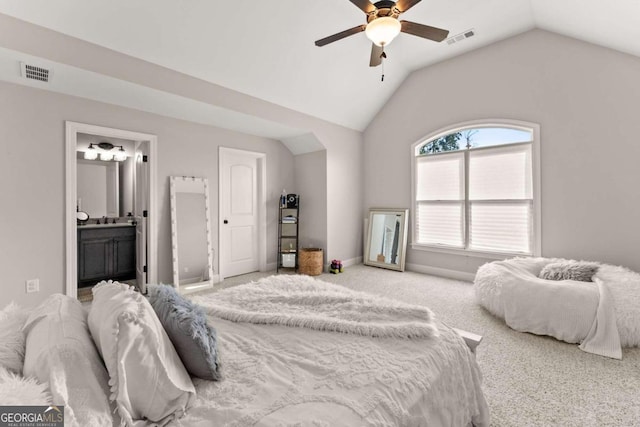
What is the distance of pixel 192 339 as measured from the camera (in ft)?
3.38

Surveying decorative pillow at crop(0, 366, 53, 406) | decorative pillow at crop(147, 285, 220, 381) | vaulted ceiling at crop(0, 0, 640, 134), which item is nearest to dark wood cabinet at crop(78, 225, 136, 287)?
vaulted ceiling at crop(0, 0, 640, 134)

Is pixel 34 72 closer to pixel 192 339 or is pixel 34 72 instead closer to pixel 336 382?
pixel 192 339

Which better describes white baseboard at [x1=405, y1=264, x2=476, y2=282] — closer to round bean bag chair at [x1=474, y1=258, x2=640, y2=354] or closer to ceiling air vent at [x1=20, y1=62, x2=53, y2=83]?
round bean bag chair at [x1=474, y1=258, x2=640, y2=354]

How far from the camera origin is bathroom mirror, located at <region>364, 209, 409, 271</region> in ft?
16.5

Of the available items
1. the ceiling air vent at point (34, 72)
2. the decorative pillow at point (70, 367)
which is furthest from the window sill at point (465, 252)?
the ceiling air vent at point (34, 72)

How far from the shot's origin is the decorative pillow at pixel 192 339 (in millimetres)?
1022

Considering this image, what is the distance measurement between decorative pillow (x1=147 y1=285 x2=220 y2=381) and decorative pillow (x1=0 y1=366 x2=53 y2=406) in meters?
0.38

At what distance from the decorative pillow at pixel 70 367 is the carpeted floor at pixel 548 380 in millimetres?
1937

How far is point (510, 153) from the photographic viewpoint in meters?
4.11

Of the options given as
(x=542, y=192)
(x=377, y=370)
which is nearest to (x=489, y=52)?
(x=542, y=192)

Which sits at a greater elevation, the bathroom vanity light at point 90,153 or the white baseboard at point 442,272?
the bathroom vanity light at point 90,153

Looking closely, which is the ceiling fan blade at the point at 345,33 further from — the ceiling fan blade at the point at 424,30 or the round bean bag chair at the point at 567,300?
the round bean bag chair at the point at 567,300

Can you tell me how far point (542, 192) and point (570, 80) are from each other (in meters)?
1.45

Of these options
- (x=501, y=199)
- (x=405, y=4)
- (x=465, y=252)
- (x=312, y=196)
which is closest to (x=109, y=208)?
(x=312, y=196)
